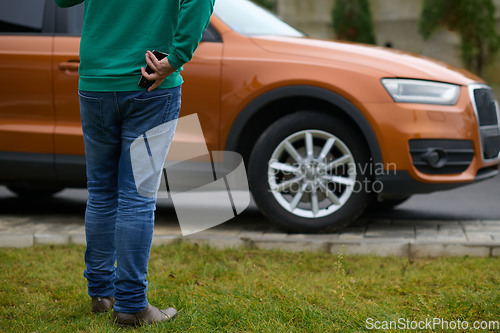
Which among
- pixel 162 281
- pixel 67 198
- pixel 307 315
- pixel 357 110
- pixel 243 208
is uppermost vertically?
pixel 357 110

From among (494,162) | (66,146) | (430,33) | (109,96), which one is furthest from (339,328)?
(430,33)

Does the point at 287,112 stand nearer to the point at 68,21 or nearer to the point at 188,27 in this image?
the point at 68,21

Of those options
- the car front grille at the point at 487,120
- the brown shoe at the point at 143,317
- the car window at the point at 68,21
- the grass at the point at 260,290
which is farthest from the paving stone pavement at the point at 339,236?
the car window at the point at 68,21

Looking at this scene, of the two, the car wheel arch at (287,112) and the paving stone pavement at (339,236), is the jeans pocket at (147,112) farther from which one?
the car wheel arch at (287,112)

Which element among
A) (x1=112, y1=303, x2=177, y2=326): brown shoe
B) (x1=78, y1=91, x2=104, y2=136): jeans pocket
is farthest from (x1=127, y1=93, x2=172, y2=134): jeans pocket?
(x1=112, y1=303, x2=177, y2=326): brown shoe

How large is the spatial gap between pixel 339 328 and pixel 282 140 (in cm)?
197

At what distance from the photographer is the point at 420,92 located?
4.45 metres

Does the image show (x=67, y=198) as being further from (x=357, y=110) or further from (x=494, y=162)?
(x=494, y=162)

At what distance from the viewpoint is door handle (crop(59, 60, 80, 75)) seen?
15.7 ft

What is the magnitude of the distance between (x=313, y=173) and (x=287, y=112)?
0.53m

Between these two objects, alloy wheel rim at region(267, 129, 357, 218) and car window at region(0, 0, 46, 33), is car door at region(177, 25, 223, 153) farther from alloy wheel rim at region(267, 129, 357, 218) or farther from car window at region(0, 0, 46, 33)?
car window at region(0, 0, 46, 33)

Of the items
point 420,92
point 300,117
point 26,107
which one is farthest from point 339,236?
point 26,107

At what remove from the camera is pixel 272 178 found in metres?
4.59

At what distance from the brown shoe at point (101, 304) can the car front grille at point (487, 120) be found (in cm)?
273
